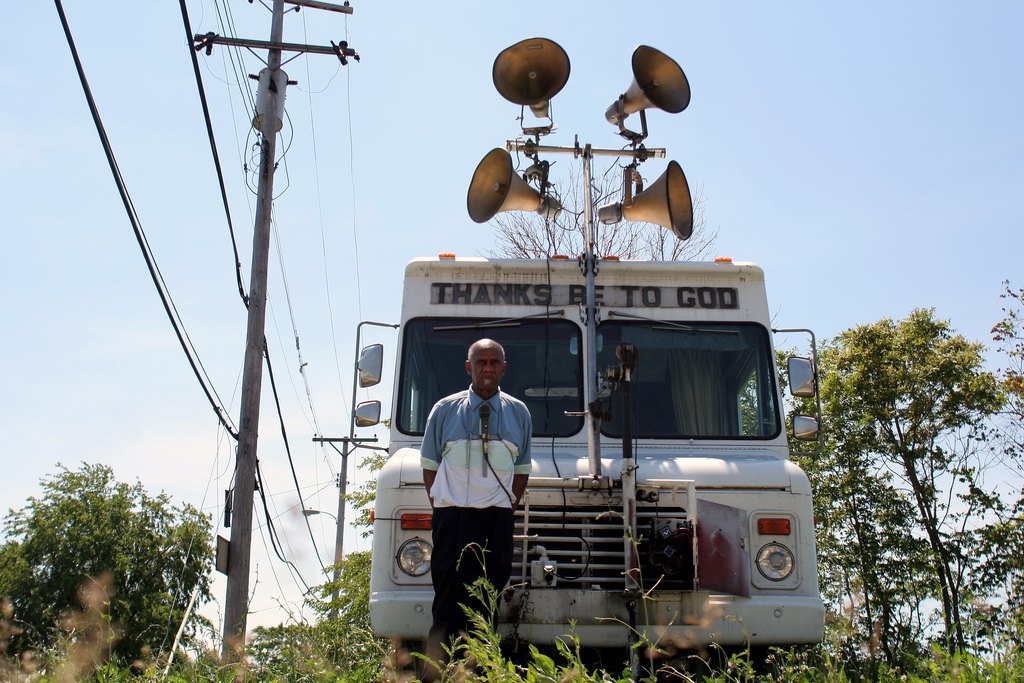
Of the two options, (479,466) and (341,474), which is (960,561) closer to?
(479,466)

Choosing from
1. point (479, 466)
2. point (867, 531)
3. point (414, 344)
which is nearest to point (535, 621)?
point (479, 466)

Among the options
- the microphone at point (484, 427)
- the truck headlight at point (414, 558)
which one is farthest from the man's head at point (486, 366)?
the truck headlight at point (414, 558)

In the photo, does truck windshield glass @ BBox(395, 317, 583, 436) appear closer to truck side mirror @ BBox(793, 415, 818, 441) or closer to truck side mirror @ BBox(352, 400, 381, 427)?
truck side mirror @ BBox(352, 400, 381, 427)

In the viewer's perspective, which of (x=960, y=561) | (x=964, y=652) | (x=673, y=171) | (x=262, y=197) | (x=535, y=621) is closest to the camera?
(x=964, y=652)

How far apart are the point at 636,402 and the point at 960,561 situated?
36.8 ft

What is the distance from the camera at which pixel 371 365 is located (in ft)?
21.6

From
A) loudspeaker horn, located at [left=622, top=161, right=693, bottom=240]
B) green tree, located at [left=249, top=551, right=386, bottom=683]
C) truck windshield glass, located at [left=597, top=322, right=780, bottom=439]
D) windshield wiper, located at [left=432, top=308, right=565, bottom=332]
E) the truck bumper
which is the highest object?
loudspeaker horn, located at [left=622, top=161, right=693, bottom=240]

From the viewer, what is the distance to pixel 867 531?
15.5m

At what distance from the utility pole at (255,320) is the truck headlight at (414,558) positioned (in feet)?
16.8

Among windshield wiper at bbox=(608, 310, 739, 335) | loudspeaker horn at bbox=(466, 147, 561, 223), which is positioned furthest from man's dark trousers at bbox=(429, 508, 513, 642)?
loudspeaker horn at bbox=(466, 147, 561, 223)

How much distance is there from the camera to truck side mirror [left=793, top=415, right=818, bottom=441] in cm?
674

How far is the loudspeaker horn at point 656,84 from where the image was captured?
701 cm

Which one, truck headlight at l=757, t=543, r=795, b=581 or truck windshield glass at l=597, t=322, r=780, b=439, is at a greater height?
truck windshield glass at l=597, t=322, r=780, b=439

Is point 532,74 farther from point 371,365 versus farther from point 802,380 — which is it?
point 802,380
